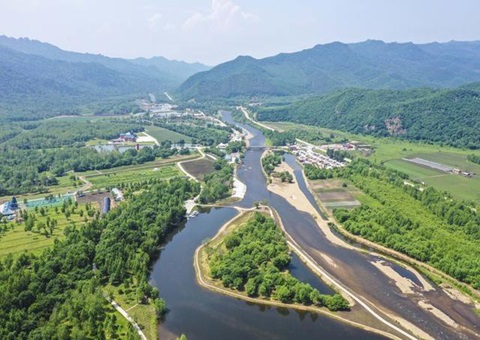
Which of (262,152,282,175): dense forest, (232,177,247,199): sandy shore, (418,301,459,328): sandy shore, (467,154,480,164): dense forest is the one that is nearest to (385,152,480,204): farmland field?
(467,154,480,164): dense forest

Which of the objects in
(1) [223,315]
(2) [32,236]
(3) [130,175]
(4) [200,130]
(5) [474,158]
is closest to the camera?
(1) [223,315]

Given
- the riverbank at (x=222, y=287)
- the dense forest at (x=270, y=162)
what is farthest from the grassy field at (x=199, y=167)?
the riverbank at (x=222, y=287)

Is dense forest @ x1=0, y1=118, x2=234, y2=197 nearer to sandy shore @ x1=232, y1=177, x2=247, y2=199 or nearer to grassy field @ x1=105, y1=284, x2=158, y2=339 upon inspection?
sandy shore @ x1=232, y1=177, x2=247, y2=199

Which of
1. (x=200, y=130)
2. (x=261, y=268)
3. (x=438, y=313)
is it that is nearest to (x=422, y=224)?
(x=438, y=313)

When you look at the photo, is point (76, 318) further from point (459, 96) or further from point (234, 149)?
point (459, 96)

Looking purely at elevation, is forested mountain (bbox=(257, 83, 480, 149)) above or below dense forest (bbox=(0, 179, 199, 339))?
above

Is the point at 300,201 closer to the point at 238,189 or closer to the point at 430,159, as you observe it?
the point at 238,189
